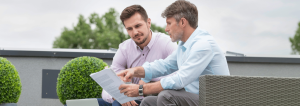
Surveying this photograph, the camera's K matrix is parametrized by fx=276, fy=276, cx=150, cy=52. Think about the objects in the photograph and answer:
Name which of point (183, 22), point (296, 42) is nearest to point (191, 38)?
point (183, 22)

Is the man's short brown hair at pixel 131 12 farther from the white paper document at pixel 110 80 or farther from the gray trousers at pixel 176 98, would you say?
the gray trousers at pixel 176 98

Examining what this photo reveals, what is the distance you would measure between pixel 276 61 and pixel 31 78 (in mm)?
5122

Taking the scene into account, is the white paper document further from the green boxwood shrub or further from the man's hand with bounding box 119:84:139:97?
the green boxwood shrub

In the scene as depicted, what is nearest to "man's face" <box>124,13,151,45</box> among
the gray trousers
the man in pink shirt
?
the man in pink shirt

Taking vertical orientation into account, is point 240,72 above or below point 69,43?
A: above

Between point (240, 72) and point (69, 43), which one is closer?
point (240, 72)

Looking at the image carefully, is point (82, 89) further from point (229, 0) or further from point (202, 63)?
point (229, 0)

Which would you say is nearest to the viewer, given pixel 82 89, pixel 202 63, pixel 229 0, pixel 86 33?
pixel 202 63

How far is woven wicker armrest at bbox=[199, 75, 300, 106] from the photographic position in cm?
182

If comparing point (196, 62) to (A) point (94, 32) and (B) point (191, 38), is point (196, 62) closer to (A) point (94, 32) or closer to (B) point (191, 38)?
(B) point (191, 38)

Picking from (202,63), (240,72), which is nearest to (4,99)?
(202,63)

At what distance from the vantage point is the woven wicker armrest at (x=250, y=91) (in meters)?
1.82

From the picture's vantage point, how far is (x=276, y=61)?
582 centimetres

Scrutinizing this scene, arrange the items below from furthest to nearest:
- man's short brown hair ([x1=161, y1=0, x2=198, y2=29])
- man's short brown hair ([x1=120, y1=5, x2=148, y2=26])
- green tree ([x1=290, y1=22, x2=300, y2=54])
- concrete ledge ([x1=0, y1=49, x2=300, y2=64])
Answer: green tree ([x1=290, y1=22, x2=300, y2=54])
concrete ledge ([x1=0, y1=49, x2=300, y2=64])
man's short brown hair ([x1=120, y1=5, x2=148, y2=26])
man's short brown hair ([x1=161, y1=0, x2=198, y2=29])
